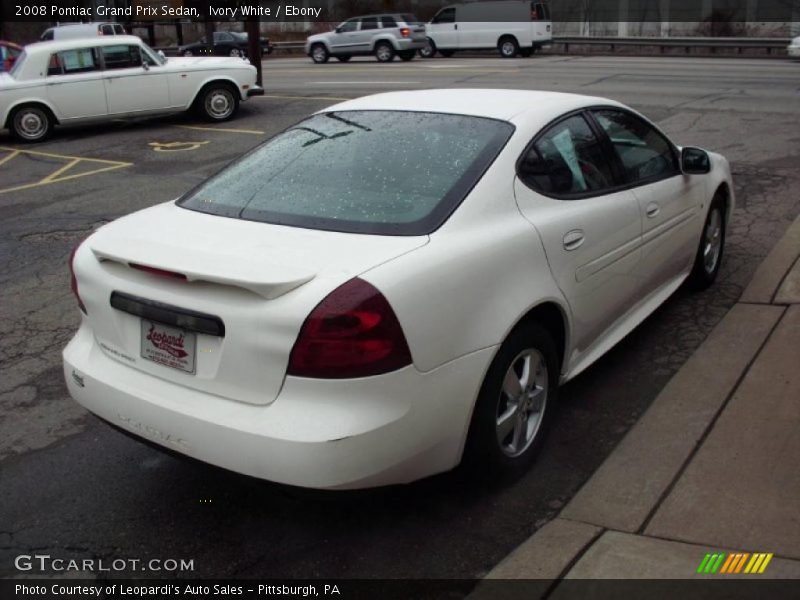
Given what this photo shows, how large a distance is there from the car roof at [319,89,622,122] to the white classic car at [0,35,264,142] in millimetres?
10390

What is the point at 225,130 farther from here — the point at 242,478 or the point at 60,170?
the point at 242,478

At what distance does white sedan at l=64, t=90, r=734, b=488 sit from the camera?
2.92 metres

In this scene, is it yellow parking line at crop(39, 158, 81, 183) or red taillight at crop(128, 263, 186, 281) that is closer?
red taillight at crop(128, 263, 186, 281)

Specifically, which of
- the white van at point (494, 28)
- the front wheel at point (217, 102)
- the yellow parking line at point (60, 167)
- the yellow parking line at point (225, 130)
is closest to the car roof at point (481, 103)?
the yellow parking line at point (60, 167)

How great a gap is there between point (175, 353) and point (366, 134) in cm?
151

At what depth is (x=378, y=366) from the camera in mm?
2926

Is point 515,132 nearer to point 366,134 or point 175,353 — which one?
point 366,134

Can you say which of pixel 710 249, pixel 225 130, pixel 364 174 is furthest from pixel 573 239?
pixel 225 130

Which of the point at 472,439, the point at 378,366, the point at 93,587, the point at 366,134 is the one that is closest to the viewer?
the point at 378,366

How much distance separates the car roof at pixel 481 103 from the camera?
13.5ft

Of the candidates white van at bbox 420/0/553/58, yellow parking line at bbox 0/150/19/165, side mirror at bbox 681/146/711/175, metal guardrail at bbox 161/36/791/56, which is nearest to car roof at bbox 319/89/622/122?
side mirror at bbox 681/146/711/175

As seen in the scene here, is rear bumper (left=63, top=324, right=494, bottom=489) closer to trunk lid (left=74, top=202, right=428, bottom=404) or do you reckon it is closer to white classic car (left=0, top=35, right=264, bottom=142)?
trunk lid (left=74, top=202, right=428, bottom=404)

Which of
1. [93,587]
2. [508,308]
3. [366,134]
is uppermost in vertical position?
[366,134]

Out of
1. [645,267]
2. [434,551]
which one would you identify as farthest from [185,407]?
[645,267]
